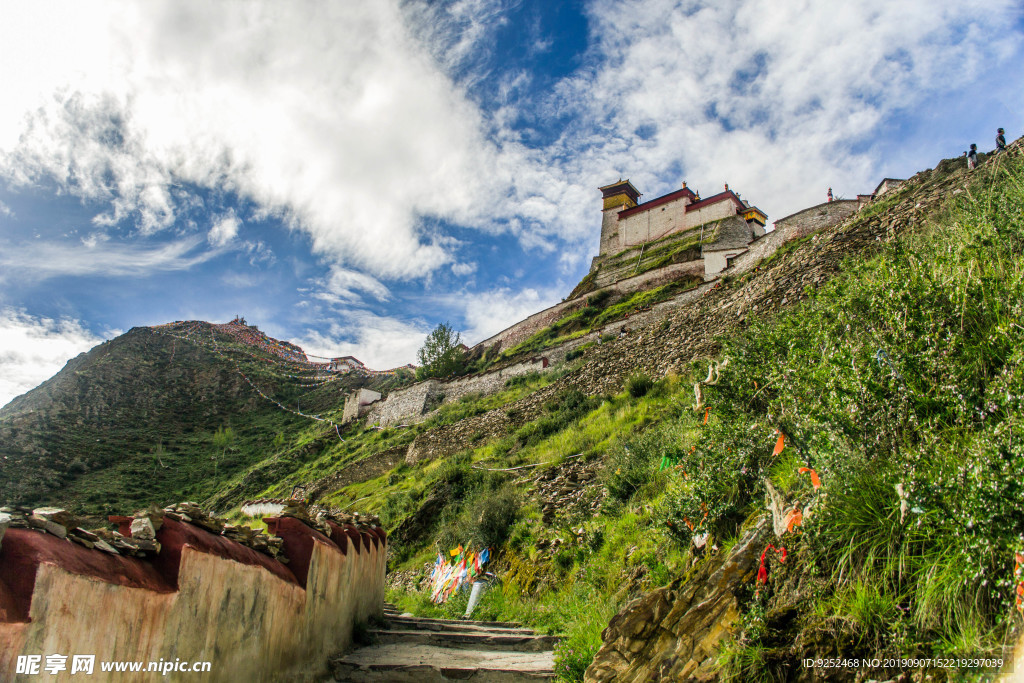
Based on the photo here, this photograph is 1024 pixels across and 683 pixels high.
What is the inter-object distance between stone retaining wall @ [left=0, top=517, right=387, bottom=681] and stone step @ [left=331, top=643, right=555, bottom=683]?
1.07 feet

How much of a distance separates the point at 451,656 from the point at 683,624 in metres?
3.09

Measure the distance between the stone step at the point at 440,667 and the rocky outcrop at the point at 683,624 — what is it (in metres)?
1.16

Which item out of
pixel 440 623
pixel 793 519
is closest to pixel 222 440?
pixel 440 623

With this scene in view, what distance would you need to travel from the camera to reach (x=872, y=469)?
397cm

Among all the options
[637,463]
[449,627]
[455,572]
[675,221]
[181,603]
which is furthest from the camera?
[675,221]

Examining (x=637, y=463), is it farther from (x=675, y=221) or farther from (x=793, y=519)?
(x=675, y=221)

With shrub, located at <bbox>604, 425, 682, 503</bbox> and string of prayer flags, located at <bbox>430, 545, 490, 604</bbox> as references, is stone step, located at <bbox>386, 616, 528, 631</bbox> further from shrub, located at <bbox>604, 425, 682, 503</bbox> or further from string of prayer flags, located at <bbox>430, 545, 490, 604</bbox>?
shrub, located at <bbox>604, 425, 682, 503</bbox>

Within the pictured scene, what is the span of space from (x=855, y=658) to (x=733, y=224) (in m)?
43.9

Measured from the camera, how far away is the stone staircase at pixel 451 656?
535 cm

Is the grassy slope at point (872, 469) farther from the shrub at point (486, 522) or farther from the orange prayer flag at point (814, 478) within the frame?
the shrub at point (486, 522)

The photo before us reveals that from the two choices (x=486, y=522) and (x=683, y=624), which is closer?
(x=683, y=624)

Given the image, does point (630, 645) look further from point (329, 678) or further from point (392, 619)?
point (392, 619)

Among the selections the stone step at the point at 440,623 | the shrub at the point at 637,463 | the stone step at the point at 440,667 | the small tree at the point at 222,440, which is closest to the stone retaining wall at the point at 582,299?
the small tree at the point at 222,440

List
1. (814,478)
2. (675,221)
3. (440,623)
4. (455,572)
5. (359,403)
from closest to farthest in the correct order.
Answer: (814,478) → (440,623) → (455,572) → (359,403) → (675,221)
